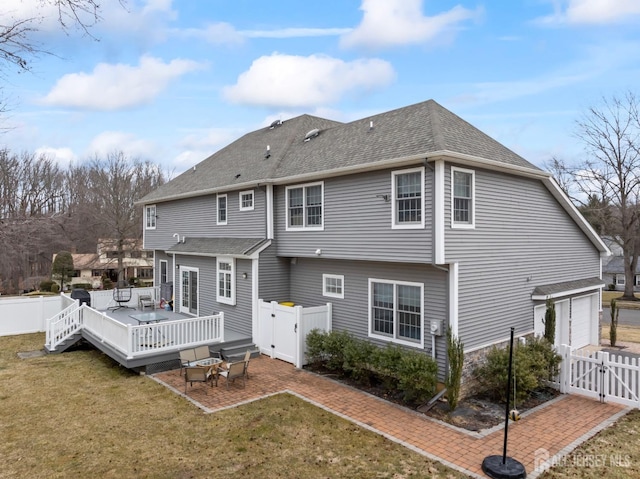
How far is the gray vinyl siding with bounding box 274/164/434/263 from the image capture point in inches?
398

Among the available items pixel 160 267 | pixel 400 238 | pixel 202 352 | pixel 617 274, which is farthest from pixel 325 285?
pixel 617 274

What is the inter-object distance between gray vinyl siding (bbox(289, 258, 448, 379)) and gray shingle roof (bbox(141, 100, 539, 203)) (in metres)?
2.96

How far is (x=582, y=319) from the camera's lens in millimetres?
15305

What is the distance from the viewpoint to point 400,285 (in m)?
11.1

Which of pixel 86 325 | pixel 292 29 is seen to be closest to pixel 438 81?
pixel 292 29

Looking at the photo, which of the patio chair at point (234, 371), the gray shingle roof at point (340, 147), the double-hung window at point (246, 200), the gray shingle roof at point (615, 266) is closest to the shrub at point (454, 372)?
the gray shingle roof at point (340, 147)

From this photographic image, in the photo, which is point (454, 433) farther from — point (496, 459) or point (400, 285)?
point (400, 285)

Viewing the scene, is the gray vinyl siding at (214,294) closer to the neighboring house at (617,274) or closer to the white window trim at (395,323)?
the white window trim at (395,323)

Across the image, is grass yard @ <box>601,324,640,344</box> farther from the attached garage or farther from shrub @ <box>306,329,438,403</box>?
shrub @ <box>306,329,438,403</box>

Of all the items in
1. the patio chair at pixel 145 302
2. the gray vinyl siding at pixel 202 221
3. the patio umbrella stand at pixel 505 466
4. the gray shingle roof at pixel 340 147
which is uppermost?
the gray shingle roof at pixel 340 147

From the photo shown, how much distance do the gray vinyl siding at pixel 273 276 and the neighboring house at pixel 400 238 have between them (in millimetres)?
43

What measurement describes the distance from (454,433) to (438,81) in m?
14.7

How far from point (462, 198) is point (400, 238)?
6.09ft

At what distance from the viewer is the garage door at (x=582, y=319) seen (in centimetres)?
1478
